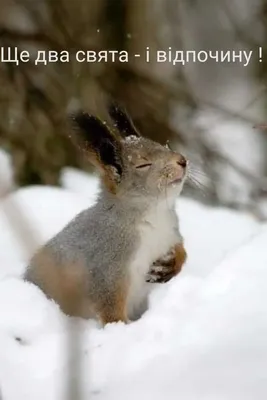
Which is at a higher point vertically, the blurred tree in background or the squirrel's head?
the squirrel's head

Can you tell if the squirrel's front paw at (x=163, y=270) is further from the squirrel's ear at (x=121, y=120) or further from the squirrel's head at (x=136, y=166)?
the squirrel's ear at (x=121, y=120)

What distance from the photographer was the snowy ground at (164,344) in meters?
2.07

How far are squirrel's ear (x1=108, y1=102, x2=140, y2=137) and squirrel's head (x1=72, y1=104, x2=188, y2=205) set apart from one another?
0.01 m

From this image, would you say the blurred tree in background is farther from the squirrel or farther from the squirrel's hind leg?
the squirrel's hind leg

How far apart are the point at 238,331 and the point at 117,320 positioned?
87 cm

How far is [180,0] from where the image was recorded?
6.95m

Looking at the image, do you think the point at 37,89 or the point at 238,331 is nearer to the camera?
the point at 238,331

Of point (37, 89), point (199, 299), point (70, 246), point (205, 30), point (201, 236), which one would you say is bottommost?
point (205, 30)

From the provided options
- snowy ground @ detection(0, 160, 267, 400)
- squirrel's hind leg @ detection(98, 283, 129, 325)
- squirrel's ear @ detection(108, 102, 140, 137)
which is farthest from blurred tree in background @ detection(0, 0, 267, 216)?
snowy ground @ detection(0, 160, 267, 400)

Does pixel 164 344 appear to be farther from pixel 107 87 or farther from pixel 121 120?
pixel 107 87

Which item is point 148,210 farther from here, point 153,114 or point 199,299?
point 153,114

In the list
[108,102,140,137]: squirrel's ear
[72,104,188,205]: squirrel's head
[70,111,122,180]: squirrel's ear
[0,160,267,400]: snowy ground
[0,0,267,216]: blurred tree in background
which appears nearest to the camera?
[0,160,267,400]: snowy ground

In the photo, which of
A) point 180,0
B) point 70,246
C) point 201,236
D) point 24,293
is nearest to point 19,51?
point 180,0

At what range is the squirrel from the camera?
3.17 meters
